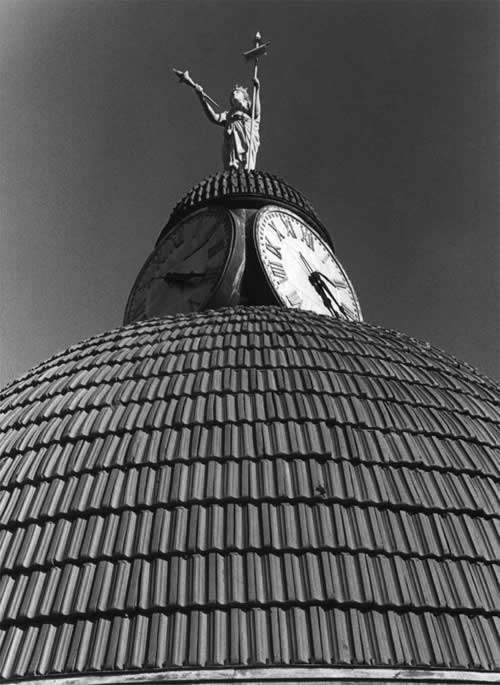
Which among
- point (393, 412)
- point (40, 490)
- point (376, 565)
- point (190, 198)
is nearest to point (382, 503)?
point (376, 565)

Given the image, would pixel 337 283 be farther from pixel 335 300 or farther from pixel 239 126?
pixel 239 126

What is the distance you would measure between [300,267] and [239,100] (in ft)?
18.6

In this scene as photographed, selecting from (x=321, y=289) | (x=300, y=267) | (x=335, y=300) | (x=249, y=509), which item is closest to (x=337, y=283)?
(x=335, y=300)

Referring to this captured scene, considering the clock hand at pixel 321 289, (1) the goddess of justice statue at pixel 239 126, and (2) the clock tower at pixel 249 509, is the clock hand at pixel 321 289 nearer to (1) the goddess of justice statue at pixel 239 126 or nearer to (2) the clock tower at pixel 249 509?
(2) the clock tower at pixel 249 509

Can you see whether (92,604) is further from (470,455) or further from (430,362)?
(430,362)

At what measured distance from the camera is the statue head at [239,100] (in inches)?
766

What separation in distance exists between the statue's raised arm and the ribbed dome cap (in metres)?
8.72

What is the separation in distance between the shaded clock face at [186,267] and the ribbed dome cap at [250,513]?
Result: 381 centimetres

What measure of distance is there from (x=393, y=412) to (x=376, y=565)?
2296 millimetres

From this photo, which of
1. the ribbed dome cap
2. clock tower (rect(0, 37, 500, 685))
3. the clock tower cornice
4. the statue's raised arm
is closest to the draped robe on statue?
the statue's raised arm

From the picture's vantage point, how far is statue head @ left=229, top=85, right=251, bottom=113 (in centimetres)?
1947

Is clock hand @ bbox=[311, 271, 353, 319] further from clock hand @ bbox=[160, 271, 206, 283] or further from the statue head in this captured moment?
the statue head

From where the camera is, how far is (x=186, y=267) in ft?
50.9

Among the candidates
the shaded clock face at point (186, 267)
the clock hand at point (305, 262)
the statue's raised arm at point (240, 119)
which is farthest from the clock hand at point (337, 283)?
the statue's raised arm at point (240, 119)
